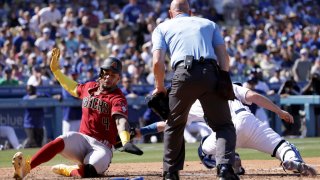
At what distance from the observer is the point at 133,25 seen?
22.7 m

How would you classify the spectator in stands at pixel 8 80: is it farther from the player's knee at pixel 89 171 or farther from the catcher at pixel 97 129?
the player's knee at pixel 89 171

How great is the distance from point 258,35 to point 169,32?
52.9 ft

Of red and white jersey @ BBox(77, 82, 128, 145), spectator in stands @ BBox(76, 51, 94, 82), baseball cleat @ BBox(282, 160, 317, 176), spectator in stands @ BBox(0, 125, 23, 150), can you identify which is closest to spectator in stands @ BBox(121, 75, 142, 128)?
spectator in stands @ BBox(76, 51, 94, 82)

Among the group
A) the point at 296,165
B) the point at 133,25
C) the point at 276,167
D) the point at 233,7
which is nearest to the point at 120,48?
the point at 133,25

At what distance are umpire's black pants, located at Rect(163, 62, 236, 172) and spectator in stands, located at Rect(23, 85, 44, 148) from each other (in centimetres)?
938

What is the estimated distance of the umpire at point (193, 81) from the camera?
24.4 ft

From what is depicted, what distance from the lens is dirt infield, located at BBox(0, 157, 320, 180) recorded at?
8734mm

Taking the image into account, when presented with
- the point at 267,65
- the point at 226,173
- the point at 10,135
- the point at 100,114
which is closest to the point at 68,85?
the point at 100,114

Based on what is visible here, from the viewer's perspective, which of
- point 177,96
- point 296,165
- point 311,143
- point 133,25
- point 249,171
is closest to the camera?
point 177,96

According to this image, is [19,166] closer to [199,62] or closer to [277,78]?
[199,62]

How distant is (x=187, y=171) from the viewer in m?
9.57

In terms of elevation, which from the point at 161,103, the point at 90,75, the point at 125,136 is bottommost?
the point at 90,75

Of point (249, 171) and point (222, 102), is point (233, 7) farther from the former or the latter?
point (222, 102)

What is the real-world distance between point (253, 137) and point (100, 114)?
1601 mm
